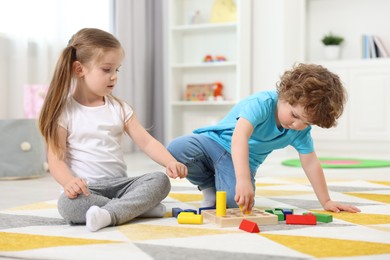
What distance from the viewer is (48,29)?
10.1 ft

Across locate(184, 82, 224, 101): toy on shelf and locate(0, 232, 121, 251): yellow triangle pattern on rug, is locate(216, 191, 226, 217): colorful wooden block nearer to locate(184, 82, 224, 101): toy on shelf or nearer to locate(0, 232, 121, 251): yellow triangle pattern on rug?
locate(0, 232, 121, 251): yellow triangle pattern on rug

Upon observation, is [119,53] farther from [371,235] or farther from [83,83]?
[371,235]

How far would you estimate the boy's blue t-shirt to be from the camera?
136 centimetres

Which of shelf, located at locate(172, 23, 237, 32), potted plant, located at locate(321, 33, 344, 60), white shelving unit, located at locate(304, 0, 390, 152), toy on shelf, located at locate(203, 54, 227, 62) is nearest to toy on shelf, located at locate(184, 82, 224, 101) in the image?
toy on shelf, located at locate(203, 54, 227, 62)

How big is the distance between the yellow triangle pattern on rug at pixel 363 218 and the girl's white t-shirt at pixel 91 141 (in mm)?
590

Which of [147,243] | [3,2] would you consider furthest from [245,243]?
[3,2]

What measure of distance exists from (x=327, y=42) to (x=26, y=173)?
280cm

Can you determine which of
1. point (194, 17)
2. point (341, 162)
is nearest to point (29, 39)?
point (194, 17)

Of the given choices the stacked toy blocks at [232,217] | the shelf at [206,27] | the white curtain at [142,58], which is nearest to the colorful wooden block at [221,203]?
the stacked toy blocks at [232,217]

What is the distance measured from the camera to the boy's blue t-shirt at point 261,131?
1362 millimetres

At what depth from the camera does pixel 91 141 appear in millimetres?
1395

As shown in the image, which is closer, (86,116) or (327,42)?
(86,116)

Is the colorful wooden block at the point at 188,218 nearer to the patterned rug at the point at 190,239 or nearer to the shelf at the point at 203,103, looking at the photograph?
the patterned rug at the point at 190,239

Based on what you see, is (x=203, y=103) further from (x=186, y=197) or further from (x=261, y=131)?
(x=261, y=131)
